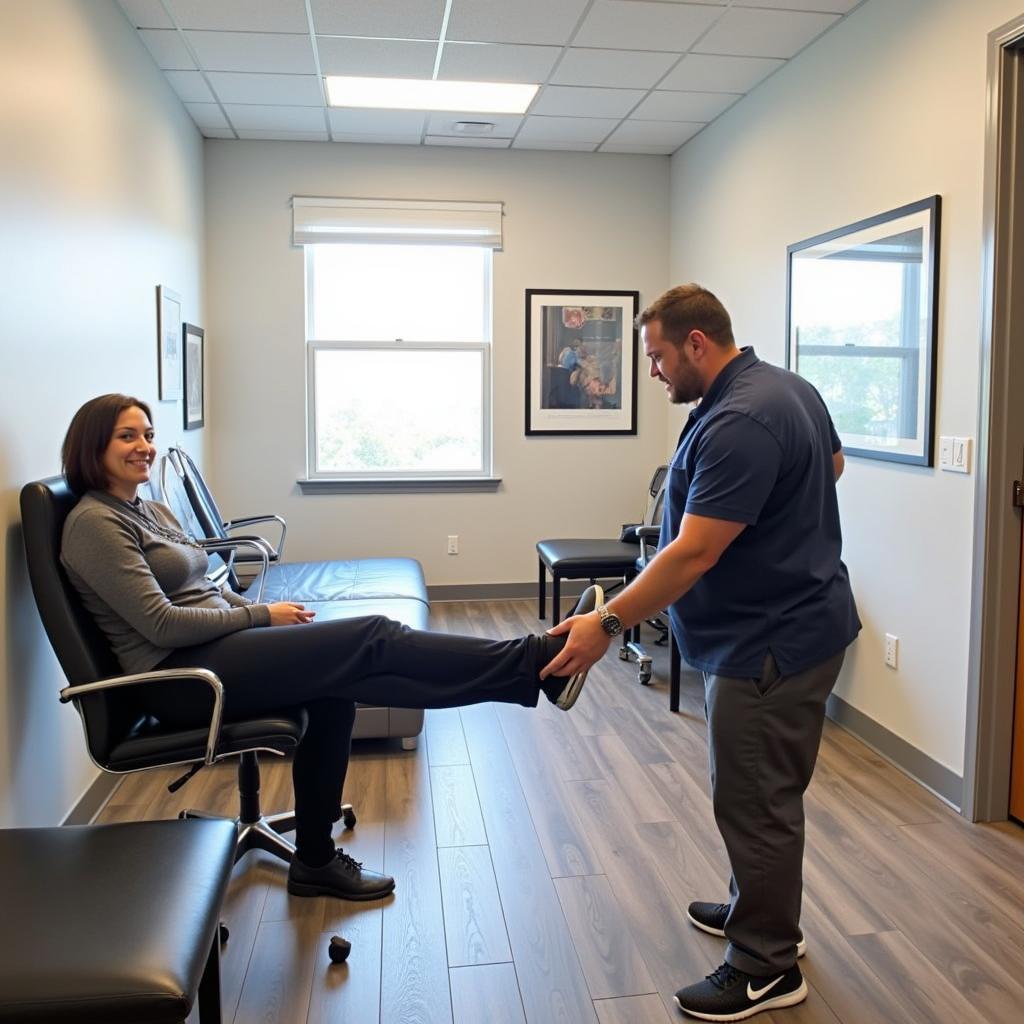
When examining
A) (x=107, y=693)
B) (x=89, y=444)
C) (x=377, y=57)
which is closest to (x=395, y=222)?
(x=377, y=57)

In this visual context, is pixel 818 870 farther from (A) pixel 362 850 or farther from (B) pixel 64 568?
(B) pixel 64 568

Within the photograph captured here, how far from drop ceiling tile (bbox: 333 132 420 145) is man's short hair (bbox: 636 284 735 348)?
3531 millimetres

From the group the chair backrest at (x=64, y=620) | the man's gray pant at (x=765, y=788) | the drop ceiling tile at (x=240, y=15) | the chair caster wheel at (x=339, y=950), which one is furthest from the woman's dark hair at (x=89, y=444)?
the drop ceiling tile at (x=240, y=15)

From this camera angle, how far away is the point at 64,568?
2018mm

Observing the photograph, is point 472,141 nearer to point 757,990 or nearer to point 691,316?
point 691,316

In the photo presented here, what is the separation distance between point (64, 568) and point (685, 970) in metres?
1.51

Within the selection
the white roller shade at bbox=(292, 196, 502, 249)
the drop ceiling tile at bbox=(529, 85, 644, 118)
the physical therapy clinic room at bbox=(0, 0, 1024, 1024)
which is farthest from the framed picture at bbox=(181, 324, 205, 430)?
the drop ceiling tile at bbox=(529, 85, 644, 118)

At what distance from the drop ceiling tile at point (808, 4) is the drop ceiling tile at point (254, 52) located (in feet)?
5.29

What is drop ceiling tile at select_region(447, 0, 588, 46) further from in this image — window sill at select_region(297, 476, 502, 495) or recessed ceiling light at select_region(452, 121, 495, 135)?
window sill at select_region(297, 476, 502, 495)

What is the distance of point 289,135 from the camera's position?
4926 mm

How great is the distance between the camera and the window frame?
5230 millimetres

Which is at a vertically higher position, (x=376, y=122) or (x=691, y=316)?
(x=376, y=122)

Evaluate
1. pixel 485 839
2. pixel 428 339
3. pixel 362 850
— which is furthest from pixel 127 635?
pixel 428 339

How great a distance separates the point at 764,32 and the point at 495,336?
7.27 feet
